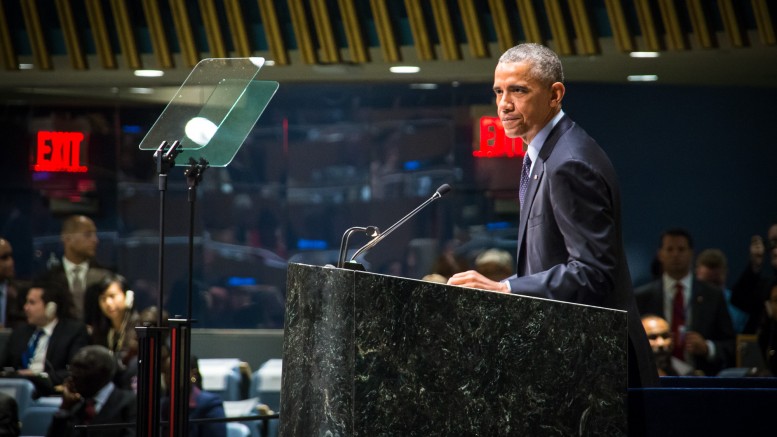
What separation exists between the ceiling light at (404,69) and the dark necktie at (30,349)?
9.10 feet

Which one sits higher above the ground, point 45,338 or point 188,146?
point 188,146

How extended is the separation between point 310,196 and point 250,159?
48 centimetres

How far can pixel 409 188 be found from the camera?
24.2 ft

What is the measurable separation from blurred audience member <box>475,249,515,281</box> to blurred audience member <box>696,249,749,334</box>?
3.76 ft

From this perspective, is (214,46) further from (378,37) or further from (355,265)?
(355,265)

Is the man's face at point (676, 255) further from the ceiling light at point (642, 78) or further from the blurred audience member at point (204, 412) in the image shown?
the blurred audience member at point (204, 412)

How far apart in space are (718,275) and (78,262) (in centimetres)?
415

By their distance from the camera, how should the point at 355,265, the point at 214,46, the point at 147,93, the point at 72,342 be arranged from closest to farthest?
the point at 355,265
the point at 72,342
the point at 214,46
the point at 147,93

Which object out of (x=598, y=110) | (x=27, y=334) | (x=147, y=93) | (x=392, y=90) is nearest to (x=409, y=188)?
(x=392, y=90)

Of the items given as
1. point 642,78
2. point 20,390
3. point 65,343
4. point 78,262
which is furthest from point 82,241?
point 642,78

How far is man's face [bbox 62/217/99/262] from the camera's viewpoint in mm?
7484

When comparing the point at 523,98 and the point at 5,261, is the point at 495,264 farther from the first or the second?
the point at 523,98

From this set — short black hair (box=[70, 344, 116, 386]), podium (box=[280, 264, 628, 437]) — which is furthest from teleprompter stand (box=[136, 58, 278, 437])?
short black hair (box=[70, 344, 116, 386])

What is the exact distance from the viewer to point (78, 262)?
24.5 feet
